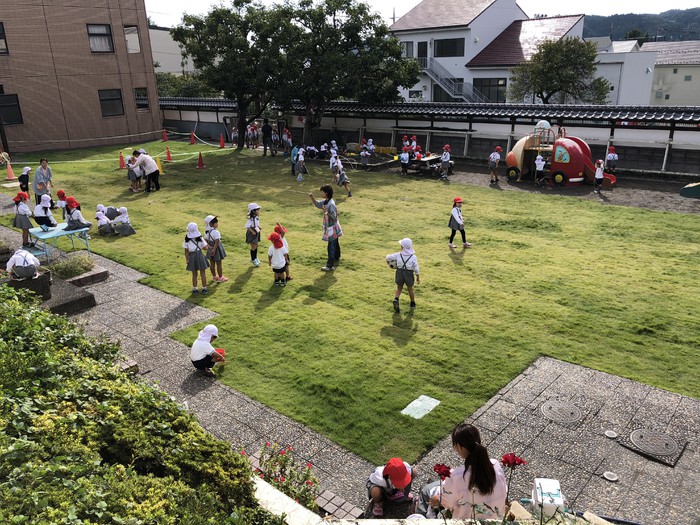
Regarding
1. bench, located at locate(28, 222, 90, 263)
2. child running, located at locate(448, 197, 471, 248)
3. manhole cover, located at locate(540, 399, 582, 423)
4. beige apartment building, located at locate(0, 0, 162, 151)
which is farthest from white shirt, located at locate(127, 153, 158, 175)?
manhole cover, located at locate(540, 399, 582, 423)

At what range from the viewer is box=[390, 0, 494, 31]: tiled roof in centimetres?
4416

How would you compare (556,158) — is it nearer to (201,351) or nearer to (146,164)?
(146,164)

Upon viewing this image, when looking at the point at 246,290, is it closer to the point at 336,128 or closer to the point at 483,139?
the point at 483,139

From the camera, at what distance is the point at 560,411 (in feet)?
25.0

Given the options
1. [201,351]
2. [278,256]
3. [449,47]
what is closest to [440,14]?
[449,47]

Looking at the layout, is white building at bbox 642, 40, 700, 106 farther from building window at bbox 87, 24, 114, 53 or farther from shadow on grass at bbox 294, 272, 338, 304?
shadow on grass at bbox 294, 272, 338, 304

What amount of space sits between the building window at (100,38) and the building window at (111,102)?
247 cm

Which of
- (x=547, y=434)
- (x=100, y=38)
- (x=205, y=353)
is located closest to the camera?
(x=547, y=434)

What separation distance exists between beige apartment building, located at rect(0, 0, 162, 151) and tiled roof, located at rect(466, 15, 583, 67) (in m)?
25.6

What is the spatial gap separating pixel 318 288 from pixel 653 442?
718 cm

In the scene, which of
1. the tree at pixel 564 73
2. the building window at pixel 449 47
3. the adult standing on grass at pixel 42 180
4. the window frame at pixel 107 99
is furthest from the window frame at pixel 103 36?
the tree at pixel 564 73

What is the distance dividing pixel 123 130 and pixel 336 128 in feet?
47.7

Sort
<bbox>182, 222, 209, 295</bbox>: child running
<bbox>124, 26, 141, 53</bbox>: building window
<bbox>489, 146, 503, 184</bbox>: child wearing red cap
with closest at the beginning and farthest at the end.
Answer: <bbox>182, 222, 209, 295</bbox>: child running < <bbox>489, 146, 503, 184</bbox>: child wearing red cap < <bbox>124, 26, 141, 53</bbox>: building window

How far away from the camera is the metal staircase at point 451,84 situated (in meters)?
44.4
